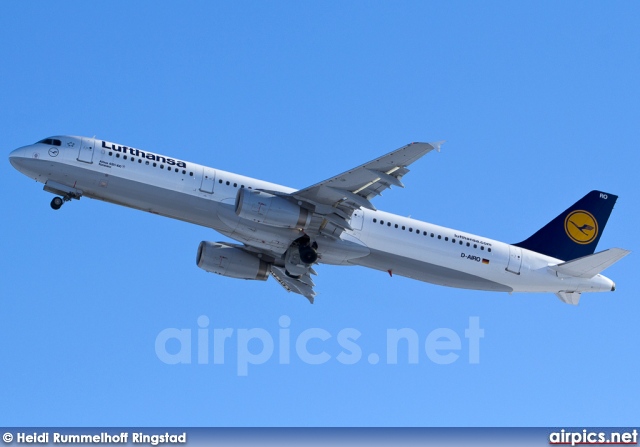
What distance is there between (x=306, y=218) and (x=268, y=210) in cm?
193

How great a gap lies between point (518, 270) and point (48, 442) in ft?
85.8

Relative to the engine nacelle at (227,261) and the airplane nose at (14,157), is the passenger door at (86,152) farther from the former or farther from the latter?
the engine nacelle at (227,261)

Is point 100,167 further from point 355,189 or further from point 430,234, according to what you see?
point 430,234

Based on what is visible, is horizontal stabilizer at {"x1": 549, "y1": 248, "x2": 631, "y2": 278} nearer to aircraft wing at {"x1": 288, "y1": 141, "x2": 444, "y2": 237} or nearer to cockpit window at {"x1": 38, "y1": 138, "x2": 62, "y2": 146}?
aircraft wing at {"x1": 288, "y1": 141, "x2": 444, "y2": 237}

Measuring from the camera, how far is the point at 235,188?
161 ft

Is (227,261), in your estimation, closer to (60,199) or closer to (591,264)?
(60,199)

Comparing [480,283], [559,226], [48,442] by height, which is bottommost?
[48,442]

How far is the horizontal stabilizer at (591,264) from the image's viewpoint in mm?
49719

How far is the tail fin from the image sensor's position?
55219 millimetres

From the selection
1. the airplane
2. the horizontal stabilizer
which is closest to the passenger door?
the airplane

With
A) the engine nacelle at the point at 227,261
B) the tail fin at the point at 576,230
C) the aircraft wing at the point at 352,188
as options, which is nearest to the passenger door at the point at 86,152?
the engine nacelle at the point at 227,261

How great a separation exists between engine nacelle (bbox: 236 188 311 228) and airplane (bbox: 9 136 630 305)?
5cm

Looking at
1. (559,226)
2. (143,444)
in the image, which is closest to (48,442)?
(143,444)

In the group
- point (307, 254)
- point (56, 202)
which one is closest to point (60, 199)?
point (56, 202)
